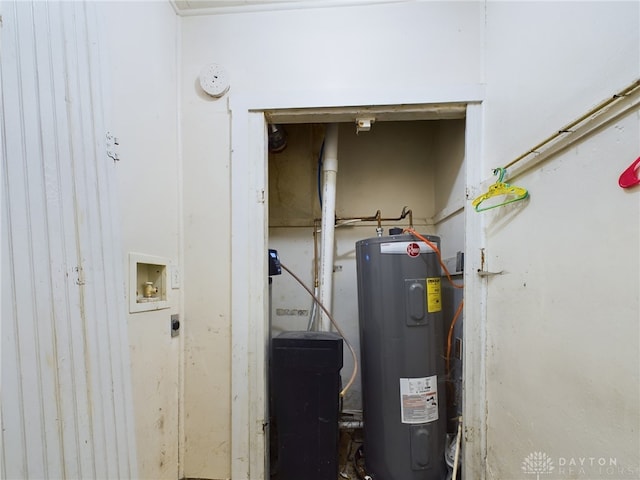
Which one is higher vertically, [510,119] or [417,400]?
[510,119]

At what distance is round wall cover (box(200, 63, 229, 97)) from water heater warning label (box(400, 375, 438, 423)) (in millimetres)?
1474

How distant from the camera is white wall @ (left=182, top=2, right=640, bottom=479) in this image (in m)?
0.59

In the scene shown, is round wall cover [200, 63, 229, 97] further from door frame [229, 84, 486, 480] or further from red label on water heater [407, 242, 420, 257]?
red label on water heater [407, 242, 420, 257]

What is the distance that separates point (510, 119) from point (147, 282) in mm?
1373

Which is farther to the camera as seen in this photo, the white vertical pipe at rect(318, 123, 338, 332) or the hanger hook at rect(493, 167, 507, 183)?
the white vertical pipe at rect(318, 123, 338, 332)

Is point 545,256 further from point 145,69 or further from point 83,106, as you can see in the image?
point 145,69

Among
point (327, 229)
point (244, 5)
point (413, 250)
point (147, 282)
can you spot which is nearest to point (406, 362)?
point (413, 250)

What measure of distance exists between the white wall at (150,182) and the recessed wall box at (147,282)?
21 mm

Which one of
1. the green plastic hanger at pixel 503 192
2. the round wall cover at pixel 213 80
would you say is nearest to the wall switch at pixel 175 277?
the round wall cover at pixel 213 80

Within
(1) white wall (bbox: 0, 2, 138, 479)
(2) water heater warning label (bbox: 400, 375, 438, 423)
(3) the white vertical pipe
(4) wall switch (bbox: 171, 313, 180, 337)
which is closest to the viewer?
(1) white wall (bbox: 0, 2, 138, 479)

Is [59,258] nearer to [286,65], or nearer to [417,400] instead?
[286,65]

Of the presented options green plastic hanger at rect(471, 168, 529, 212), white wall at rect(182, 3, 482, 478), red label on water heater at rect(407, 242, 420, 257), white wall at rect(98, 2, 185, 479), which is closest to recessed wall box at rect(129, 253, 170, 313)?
white wall at rect(98, 2, 185, 479)

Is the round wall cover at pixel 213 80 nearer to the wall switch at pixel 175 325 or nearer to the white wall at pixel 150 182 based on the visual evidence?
the white wall at pixel 150 182

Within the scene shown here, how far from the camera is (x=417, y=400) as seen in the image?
126 cm
